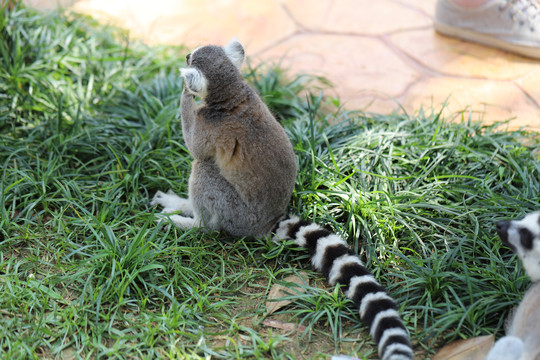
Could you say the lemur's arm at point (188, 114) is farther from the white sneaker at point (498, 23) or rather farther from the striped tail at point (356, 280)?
the white sneaker at point (498, 23)

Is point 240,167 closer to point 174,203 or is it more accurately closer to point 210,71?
point 210,71

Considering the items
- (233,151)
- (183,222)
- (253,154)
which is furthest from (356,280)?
(183,222)

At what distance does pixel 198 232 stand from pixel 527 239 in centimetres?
207

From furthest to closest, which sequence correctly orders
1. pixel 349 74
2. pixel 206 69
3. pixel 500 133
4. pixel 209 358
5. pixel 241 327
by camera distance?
pixel 349 74 → pixel 500 133 → pixel 206 69 → pixel 241 327 → pixel 209 358

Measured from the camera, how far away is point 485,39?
550cm

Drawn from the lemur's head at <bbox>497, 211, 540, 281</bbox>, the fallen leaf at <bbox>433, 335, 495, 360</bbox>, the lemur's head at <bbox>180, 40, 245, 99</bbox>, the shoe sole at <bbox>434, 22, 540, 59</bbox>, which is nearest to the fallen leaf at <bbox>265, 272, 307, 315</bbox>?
the fallen leaf at <bbox>433, 335, 495, 360</bbox>

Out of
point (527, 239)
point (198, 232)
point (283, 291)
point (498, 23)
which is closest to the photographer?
point (527, 239)

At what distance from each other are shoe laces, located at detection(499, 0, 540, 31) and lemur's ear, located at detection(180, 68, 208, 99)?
3770 mm

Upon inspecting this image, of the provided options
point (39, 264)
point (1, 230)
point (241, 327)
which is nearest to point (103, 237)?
point (39, 264)

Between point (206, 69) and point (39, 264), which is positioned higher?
point (206, 69)

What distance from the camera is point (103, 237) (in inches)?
133

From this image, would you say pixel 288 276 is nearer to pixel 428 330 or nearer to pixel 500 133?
pixel 428 330

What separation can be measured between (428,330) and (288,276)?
0.94 m

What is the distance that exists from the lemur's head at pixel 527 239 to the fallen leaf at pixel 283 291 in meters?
1.20
